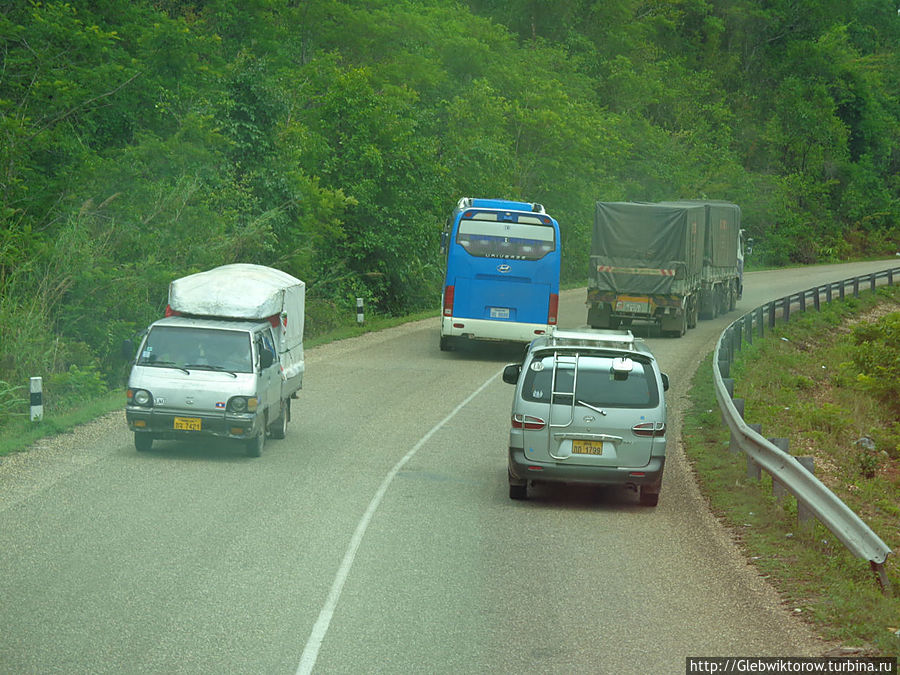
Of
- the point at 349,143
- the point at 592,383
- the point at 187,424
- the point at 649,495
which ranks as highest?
the point at 349,143

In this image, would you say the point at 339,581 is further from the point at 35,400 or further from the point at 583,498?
the point at 35,400

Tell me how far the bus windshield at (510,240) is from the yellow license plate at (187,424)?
1207 centimetres

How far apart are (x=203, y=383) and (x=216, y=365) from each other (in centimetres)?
45

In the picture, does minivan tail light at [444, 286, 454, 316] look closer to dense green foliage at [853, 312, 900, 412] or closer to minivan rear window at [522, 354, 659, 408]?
dense green foliage at [853, 312, 900, 412]

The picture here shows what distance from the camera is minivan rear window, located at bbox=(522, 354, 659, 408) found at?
38.7ft

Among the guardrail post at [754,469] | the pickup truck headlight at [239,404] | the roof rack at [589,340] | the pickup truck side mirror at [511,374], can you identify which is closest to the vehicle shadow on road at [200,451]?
the pickup truck headlight at [239,404]

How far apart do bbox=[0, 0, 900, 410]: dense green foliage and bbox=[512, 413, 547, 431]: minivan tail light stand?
1114 cm

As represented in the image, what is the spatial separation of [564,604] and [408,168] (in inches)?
1147

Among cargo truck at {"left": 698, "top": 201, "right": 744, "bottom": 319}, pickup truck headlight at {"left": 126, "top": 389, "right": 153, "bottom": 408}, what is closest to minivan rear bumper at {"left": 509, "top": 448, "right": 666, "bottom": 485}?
pickup truck headlight at {"left": 126, "top": 389, "right": 153, "bottom": 408}

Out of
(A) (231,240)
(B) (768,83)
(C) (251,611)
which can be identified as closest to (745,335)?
(A) (231,240)

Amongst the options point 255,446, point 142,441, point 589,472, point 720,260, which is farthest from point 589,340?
point 720,260

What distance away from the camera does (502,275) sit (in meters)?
24.7

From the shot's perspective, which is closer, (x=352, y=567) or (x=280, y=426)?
(x=352, y=567)

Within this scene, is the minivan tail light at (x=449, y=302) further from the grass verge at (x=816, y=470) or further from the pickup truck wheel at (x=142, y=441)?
the pickup truck wheel at (x=142, y=441)
